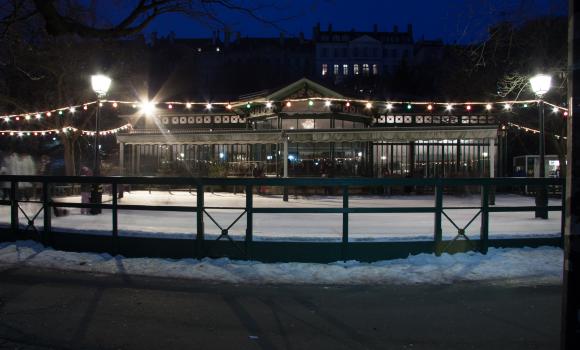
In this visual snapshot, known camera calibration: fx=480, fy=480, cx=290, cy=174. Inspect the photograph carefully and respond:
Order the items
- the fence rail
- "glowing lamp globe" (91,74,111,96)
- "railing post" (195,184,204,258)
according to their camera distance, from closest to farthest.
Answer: the fence rail < "railing post" (195,184,204,258) < "glowing lamp globe" (91,74,111,96)

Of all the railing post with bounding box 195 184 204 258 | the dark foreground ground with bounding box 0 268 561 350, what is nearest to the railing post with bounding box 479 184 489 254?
the dark foreground ground with bounding box 0 268 561 350

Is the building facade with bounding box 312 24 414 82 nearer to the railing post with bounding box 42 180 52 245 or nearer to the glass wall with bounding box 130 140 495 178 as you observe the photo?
the glass wall with bounding box 130 140 495 178

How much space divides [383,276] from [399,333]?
2.47 meters

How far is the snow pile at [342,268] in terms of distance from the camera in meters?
7.54

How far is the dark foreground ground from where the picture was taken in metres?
4.91

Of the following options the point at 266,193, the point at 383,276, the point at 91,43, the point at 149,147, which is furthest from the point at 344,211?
the point at 91,43

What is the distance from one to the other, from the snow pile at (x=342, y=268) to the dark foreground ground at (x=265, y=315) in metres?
0.40

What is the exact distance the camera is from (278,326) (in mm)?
5375

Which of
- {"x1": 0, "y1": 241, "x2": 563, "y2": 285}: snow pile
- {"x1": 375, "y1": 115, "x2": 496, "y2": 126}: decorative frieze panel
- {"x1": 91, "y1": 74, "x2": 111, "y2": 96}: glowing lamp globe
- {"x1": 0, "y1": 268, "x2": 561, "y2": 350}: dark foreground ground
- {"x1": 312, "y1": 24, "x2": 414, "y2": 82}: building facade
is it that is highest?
{"x1": 312, "y1": 24, "x2": 414, "y2": 82}: building facade

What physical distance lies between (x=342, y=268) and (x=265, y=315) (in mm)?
2568

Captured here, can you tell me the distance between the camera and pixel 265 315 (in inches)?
227

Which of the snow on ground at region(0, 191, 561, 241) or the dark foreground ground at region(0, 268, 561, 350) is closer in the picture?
the dark foreground ground at region(0, 268, 561, 350)

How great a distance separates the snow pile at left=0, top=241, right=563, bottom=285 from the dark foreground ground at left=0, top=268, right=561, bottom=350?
400 millimetres

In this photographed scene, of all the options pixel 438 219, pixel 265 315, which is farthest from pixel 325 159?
pixel 265 315
